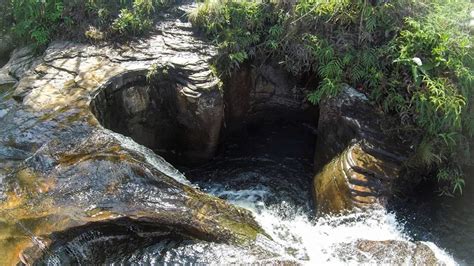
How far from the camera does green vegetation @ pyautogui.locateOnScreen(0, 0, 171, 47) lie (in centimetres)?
674

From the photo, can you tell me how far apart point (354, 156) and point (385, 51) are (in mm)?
1575

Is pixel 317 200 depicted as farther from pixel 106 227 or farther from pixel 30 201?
pixel 30 201

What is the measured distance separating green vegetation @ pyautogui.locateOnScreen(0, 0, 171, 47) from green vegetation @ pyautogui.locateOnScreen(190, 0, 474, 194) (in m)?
0.86

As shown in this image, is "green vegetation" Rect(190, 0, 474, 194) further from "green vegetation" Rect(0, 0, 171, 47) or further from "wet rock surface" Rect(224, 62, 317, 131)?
"green vegetation" Rect(0, 0, 171, 47)

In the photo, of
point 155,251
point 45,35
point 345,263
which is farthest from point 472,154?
point 45,35

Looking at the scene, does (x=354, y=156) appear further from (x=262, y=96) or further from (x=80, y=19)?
(x=80, y=19)

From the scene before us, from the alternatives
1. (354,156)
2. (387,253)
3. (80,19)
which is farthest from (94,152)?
(387,253)

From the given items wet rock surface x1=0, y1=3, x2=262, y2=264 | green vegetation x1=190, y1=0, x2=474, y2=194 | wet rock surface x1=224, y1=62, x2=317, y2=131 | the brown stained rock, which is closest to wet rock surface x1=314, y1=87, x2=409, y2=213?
green vegetation x1=190, y1=0, x2=474, y2=194

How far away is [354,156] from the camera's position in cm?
569

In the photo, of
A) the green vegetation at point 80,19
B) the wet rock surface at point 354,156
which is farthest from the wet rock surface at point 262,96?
the green vegetation at point 80,19

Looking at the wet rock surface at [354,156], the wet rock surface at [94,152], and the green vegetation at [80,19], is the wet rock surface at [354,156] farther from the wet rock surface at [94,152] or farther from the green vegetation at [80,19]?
the green vegetation at [80,19]

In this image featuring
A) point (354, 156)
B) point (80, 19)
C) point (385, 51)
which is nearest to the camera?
point (354, 156)

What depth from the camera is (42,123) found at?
5367mm

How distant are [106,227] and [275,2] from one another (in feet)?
13.8
